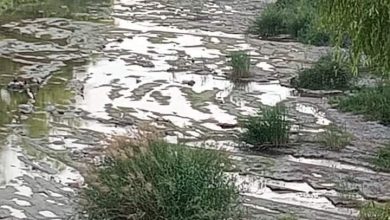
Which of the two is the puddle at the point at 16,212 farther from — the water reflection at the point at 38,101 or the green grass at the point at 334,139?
the green grass at the point at 334,139

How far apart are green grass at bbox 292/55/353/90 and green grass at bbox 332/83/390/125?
1.60 m

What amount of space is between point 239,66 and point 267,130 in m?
7.83

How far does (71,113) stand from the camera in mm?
18234

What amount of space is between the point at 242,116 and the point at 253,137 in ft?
9.35

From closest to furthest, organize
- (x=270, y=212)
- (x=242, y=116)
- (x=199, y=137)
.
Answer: (x=270, y=212)
(x=199, y=137)
(x=242, y=116)

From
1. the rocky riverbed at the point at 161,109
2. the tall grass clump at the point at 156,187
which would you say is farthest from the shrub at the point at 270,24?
the tall grass clump at the point at 156,187

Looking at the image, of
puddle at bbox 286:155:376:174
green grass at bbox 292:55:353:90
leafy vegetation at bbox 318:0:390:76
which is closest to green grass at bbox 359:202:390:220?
leafy vegetation at bbox 318:0:390:76

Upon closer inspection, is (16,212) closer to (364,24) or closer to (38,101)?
(364,24)

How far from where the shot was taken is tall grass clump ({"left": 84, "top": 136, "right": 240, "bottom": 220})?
9.53m

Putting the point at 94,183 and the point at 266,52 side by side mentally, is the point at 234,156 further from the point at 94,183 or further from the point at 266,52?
the point at 266,52

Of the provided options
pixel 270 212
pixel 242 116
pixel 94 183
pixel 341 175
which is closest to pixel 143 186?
pixel 94 183

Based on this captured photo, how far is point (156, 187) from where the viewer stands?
31.3 ft

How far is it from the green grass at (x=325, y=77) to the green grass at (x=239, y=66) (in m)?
1.52

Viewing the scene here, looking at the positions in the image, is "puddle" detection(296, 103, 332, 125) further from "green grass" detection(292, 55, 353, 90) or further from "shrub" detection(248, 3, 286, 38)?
"shrub" detection(248, 3, 286, 38)
